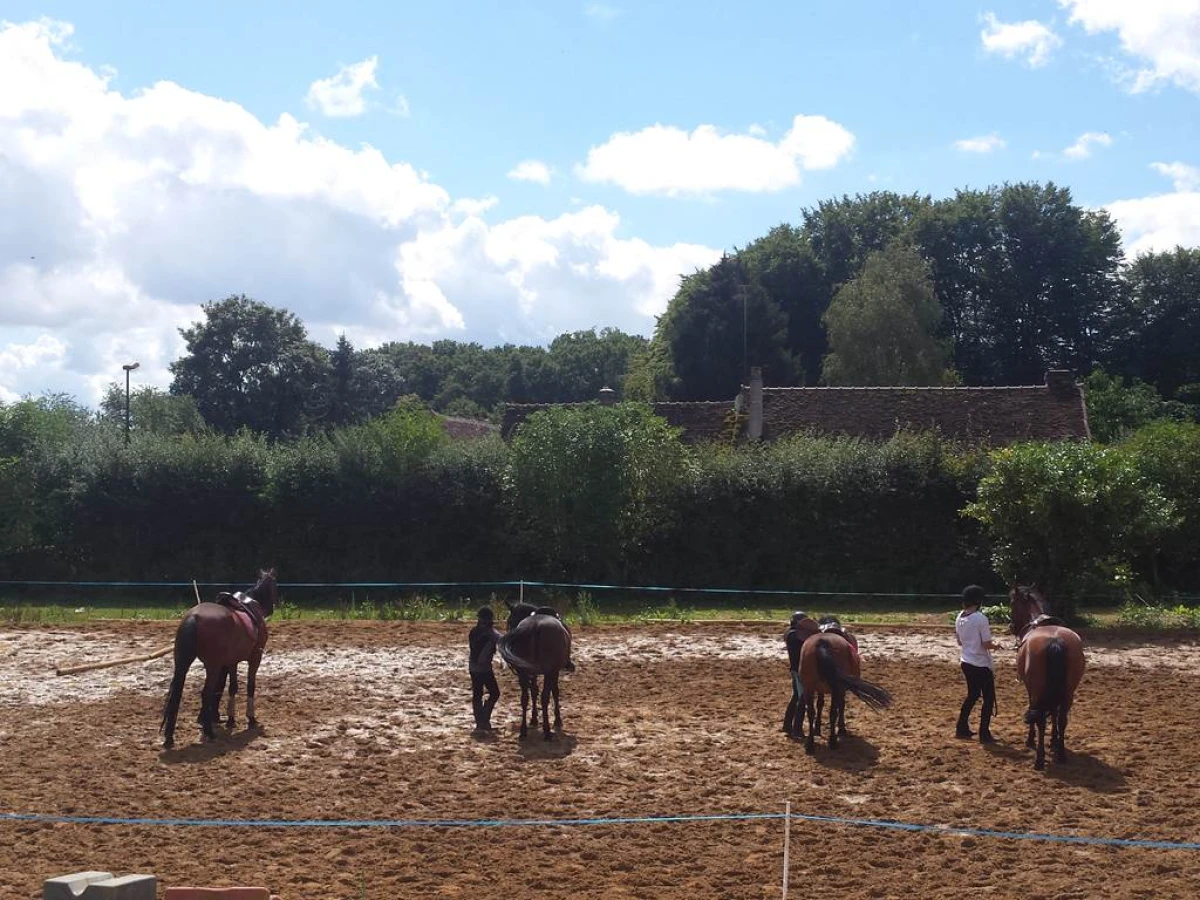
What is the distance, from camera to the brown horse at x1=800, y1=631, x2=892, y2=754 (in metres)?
12.6

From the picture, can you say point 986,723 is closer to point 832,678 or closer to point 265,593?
point 832,678

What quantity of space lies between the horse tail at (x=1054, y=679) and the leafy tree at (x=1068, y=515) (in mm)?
10608

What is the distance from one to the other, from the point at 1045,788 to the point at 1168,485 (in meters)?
18.1

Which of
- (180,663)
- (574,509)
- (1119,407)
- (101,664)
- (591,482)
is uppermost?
(1119,407)

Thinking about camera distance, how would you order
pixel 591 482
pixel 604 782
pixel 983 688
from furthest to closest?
pixel 591 482, pixel 983 688, pixel 604 782

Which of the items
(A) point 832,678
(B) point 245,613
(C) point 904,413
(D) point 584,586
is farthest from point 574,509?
(A) point 832,678

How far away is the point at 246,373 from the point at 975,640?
52.5 meters

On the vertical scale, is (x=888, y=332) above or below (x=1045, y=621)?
above

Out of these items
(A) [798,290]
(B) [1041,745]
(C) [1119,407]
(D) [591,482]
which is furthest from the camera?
(A) [798,290]

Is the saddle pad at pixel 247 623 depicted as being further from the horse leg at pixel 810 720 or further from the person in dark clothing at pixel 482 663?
the horse leg at pixel 810 720

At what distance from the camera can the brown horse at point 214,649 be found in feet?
44.3

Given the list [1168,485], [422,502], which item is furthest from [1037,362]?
[422,502]

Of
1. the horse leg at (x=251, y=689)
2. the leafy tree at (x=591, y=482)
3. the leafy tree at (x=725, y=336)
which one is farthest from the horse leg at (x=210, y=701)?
the leafy tree at (x=725, y=336)

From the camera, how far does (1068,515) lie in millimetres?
22328
